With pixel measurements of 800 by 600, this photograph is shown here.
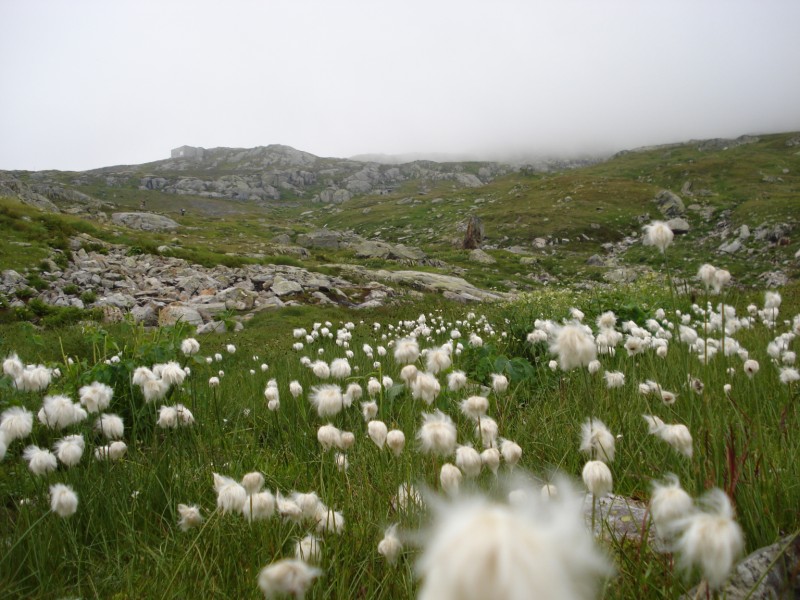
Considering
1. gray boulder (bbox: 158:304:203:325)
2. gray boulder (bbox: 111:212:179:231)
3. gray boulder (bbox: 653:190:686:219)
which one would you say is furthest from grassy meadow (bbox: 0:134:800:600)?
gray boulder (bbox: 111:212:179:231)

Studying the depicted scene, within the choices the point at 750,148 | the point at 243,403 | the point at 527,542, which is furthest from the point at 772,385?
the point at 750,148

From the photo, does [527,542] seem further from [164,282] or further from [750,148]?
[750,148]

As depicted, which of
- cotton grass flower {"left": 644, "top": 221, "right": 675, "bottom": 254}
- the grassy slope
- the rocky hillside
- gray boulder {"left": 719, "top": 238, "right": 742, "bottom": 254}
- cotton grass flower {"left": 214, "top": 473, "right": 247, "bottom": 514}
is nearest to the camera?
cotton grass flower {"left": 214, "top": 473, "right": 247, "bottom": 514}

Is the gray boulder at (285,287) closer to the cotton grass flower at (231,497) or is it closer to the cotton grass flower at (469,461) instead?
the cotton grass flower at (231,497)

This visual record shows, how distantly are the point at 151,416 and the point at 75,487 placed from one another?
6.95 feet

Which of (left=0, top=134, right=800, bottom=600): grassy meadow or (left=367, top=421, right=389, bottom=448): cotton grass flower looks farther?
(left=367, top=421, right=389, bottom=448): cotton grass flower

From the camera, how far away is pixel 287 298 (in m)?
21.4

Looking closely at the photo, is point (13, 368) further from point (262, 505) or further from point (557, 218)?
point (557, 218)

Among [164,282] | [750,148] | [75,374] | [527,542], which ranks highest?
[750,148]

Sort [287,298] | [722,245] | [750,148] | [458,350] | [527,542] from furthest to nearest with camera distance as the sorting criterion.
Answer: [750,148], [722,245], [287,298], [458,350], [527,542]

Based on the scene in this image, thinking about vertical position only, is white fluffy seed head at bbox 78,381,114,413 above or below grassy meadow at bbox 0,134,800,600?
above

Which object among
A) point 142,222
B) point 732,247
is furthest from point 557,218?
point 142,222

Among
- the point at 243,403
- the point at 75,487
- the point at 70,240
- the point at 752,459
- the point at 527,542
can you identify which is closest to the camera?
the point at 527,542

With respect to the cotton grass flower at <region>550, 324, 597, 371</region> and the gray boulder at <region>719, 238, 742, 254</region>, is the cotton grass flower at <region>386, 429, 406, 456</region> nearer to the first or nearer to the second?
the cotton grass flower at <region>550, 324, 597, 371</region>
